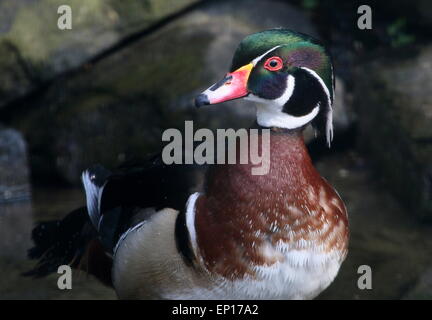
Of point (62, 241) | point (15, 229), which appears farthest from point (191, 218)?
point (15, 229)

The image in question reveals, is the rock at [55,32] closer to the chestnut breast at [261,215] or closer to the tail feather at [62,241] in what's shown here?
the tail feather at [62,241]

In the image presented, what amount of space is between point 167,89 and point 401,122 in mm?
1472

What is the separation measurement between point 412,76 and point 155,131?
166 centimetres

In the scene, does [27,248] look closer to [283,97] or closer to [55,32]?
[55,32]

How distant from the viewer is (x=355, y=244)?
411cm

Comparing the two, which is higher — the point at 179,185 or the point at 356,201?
the point at 179,185

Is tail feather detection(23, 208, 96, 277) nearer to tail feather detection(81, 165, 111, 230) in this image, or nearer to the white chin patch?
tail feather detection(81, 165, 111, 230)

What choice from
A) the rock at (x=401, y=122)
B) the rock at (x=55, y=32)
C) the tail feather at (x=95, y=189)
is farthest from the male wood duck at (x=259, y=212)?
the rock at (x=55, y=32)

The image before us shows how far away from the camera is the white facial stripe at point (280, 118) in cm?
268

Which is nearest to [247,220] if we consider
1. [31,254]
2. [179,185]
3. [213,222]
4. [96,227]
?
[213,222]

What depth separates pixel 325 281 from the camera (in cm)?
280

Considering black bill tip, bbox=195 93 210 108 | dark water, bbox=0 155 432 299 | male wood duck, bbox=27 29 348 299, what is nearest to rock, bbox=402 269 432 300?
dark water, bbox=0 155 432 299

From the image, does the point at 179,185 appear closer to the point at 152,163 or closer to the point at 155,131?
the point at 152,163

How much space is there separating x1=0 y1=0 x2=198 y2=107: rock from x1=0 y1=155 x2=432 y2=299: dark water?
0.79 metres
